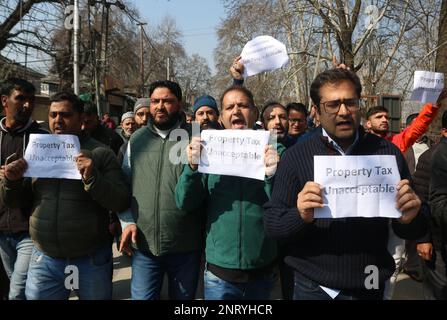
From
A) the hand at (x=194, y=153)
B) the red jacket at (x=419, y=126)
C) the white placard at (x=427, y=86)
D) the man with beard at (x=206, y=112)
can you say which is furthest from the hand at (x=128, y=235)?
the red jacket at (x=419, y=126)

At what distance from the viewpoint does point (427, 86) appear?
374 cm

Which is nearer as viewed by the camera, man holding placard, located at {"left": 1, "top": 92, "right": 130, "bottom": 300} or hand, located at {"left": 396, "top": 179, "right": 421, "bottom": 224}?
hand, located at {"left": 396, "top": 179, "right": 421, "bottom": 224}

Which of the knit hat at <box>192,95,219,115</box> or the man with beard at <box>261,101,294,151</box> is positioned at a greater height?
the knit hat at <box>192,95,219,115</box>

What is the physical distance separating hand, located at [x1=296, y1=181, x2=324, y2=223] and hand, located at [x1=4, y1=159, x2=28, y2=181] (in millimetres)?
1816

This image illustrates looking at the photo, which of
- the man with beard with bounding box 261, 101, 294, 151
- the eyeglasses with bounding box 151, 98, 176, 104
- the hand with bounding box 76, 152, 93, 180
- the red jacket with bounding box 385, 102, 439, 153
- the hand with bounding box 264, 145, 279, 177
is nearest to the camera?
the hand with bounding box 264, 145, 279, 177

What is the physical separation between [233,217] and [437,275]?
1.50 metres

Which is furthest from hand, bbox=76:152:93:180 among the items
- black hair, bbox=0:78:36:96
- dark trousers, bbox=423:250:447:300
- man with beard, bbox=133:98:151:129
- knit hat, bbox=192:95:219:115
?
man with beard, bbox=133:98:151:129

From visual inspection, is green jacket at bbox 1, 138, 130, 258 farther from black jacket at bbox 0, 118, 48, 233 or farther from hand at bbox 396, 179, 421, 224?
hand at bbox 396, 179, 421, 224

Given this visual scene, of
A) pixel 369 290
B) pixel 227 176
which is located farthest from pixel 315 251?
pixel 227 176

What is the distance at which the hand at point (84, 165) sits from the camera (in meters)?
2.56

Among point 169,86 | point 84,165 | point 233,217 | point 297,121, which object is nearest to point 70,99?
point 84,165

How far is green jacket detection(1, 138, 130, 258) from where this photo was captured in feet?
8.78

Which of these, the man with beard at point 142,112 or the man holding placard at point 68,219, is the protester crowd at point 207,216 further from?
the man with beard at point 142,112

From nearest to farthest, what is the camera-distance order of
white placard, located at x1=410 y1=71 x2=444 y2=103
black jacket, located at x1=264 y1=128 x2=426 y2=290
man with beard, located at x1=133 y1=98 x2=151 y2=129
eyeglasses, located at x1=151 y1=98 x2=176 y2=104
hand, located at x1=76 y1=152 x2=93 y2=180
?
1. black jacket, located at x1=264 y1=128 x2=426 y2=290
2. hand, located at x1=76 y1=152 x2=93 y2=180
3. eyeglasses, located at x1=151 y1=98 x2=176 y2=104
4. white placard, located at x1=410 y1=71 x2=444 y2=103
5. man with beard, located at x1=133 y1=98 x2=151 y2=129
